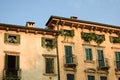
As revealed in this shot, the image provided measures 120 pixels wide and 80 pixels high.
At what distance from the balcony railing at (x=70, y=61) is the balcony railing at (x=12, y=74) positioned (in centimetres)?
570

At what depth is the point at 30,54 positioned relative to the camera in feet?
97.6

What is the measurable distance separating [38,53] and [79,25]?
690 centimetres

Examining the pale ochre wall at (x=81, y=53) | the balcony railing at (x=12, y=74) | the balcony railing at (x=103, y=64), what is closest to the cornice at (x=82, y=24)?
the pale ochre wall at (x=81, y=53)

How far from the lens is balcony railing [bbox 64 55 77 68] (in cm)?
3065

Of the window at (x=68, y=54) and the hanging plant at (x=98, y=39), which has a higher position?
the hanging plant at (x=98, y=39)

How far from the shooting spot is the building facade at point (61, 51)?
2894 cm

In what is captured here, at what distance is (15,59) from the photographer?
28.9 metres

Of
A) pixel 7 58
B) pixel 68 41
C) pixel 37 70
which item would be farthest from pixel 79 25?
pixel 7 58

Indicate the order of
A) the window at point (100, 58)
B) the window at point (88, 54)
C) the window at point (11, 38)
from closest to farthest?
the window at point (11, 38)
the window at point (88, 54)
the window at point (100, 58)

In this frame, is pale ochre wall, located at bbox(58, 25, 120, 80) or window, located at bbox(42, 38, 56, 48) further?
pale ochre wall, located at bbox(58, 25, 120, 80)

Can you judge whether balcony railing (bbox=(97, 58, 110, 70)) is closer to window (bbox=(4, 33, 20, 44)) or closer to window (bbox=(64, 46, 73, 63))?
window (bbox=(64, 46, 73, 63))

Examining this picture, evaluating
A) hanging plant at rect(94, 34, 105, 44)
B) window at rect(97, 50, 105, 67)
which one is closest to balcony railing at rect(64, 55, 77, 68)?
window at rect(97, 50, 105, 67)

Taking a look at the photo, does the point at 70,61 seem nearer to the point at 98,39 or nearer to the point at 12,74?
the point at 98,39

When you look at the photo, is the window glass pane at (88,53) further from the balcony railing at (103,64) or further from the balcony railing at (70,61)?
the balcony railing at (70,61)
